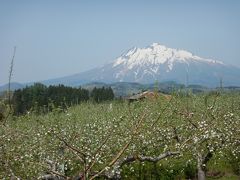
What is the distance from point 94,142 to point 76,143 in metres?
1.11

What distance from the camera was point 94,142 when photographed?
61.8 feet

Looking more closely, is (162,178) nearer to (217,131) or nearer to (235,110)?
(217,131)

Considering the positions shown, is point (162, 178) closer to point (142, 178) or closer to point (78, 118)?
point (142, 178)

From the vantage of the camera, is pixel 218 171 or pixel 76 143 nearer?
pixel 76 143

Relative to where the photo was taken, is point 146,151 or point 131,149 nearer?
point 131,149

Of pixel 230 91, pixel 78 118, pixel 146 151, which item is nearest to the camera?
pixel 146 151

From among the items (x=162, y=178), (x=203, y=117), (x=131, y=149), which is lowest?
(x=162, y=178)

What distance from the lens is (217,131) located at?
58.2 ft

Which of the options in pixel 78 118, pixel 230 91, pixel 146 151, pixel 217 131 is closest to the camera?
pixel 217 131

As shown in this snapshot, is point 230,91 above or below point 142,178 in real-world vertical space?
above

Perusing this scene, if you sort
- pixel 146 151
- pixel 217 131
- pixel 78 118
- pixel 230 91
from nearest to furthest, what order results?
pixel 217 131
pixel 146 151
pixel 78 118
pixel 230 91

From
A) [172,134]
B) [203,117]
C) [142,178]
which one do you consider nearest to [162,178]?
[142,178]

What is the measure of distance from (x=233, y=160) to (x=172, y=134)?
3.11 meters

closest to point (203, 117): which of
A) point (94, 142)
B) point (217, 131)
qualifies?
point (217, 131)
